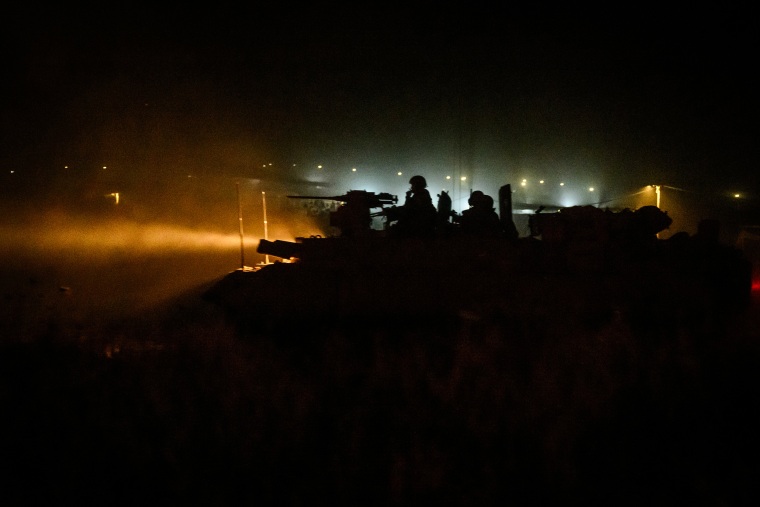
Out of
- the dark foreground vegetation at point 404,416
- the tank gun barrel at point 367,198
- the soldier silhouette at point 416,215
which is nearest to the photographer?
the dark foreground vegetation at point 404,416

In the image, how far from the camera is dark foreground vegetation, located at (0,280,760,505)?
113 inches

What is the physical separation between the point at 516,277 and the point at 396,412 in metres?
2.88

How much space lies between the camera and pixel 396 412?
12.5ft

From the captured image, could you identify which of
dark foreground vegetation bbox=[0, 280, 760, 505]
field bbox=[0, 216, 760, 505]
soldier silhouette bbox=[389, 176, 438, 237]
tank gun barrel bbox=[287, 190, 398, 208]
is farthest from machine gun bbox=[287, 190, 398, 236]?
dark foreground vegetation bbox=[0, 280, 760, 505]

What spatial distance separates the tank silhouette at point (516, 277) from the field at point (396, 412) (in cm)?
16

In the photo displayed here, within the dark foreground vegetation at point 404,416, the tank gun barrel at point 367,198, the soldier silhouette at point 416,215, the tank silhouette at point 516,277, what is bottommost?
the dark foreground vegetation at point 404,416

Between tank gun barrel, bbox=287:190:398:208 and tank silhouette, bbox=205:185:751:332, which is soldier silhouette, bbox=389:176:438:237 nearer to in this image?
tank gun barrel, bbox=287:190:398:208

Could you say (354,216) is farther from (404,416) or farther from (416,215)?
(404,416)

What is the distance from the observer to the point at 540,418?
354cm

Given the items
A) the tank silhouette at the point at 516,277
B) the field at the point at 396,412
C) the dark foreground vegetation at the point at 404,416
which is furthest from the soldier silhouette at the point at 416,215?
the dark foreground vegetation at the point at 404,416

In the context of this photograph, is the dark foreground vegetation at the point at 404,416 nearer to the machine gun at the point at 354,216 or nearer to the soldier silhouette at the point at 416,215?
the soldier silhouette at the point at 416,215

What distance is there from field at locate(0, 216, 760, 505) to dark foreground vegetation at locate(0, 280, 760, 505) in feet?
0.05

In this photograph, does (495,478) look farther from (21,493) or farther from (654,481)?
(21,493)

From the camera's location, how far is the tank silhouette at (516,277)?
5906 millimetres
